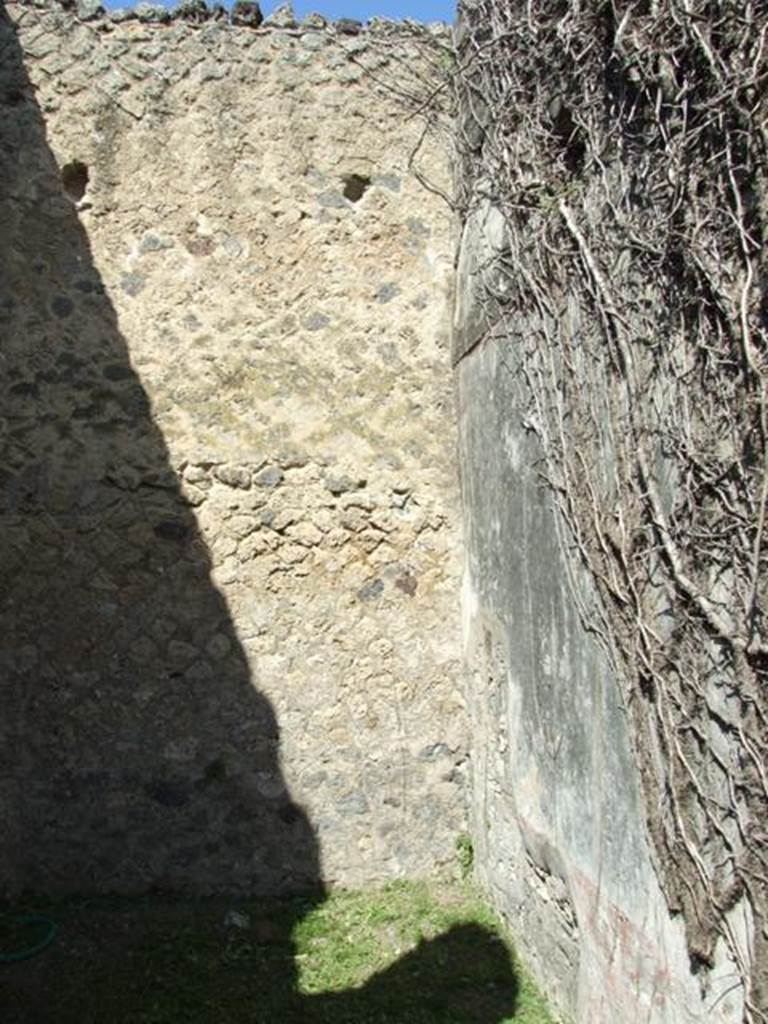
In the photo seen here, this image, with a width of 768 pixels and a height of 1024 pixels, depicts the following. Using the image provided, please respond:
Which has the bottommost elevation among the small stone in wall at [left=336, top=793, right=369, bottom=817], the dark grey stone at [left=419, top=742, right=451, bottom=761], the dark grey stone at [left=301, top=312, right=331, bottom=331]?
the small stone in wall at [left=336, top=793, right=369, bottom=817]

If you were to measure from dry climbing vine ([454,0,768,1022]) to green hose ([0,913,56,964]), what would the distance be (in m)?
2.57

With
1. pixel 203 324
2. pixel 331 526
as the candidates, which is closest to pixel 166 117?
pixel 203 324

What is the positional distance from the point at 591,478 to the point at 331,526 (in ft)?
5.83

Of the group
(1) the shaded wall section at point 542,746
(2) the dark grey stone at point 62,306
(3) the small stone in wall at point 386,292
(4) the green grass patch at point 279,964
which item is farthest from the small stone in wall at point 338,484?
(4) the green grass patch at point 279,964

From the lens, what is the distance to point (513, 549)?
13.5ft

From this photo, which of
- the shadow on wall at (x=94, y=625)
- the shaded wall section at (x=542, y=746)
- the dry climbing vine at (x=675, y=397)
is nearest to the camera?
the dry climbing vine at (x=675, y=397)

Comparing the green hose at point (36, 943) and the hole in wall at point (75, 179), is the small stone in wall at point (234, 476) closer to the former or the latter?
the hole in wall at point (75, 179)

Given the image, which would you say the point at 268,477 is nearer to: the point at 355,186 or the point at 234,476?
the point at 234,476

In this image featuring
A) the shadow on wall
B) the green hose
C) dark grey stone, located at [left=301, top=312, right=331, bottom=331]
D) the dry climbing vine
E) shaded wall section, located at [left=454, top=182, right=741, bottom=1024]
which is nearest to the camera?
the dry climbing vine

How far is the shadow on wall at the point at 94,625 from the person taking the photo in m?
4.68

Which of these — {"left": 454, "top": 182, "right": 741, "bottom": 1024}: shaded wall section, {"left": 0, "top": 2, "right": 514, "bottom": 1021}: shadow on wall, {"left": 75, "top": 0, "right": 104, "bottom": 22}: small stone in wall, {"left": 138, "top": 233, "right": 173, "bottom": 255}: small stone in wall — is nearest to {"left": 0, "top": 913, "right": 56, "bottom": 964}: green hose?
{"left": 0, "top": 2, "right": 514, "bottom": 1021}: shadow on wall

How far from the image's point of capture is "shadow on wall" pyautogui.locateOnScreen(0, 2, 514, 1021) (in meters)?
4.68

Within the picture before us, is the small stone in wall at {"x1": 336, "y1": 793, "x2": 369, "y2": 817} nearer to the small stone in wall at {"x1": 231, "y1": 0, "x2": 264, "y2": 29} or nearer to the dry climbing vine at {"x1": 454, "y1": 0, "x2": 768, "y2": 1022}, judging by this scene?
the dry climbing vine at {"x1": 454, "y1": 0, "x2": 768, "y2": 1022}

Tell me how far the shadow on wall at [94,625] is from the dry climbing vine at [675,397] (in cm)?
193
